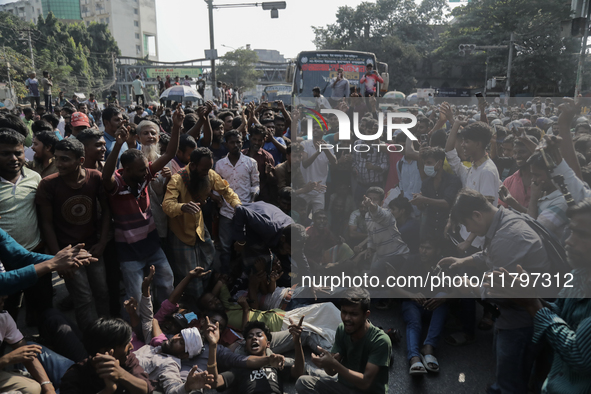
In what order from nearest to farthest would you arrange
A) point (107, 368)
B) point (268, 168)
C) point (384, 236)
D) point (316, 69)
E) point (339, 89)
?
1. point (107, 368)
2. point (384, 236)
3. point (268, 168)
4. point (339, 89)
5. point (316, 69)

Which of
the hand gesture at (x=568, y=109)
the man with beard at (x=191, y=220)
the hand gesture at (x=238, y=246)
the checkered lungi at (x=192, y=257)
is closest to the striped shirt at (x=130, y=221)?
the man with beard at (x=191, y=220)

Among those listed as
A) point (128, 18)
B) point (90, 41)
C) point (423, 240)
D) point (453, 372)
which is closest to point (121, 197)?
point (423, 240)

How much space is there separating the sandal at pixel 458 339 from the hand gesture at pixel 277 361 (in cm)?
156

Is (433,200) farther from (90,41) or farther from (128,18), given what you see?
(128,18)

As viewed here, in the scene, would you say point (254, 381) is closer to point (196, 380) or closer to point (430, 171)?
point (196, 380)

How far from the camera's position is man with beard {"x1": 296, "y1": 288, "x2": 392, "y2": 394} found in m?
2.60

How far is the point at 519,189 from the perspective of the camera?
3.91 m

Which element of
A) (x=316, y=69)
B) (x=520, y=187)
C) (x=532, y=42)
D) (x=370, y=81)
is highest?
(x=532, y=42)

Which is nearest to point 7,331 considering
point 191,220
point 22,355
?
point 22,355

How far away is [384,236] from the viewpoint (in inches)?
167

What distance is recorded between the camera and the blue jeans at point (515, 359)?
9.07 feet

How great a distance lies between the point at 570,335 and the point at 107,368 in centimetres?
244

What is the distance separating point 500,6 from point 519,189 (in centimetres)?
3908

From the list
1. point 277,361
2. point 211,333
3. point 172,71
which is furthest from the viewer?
point 172,71
